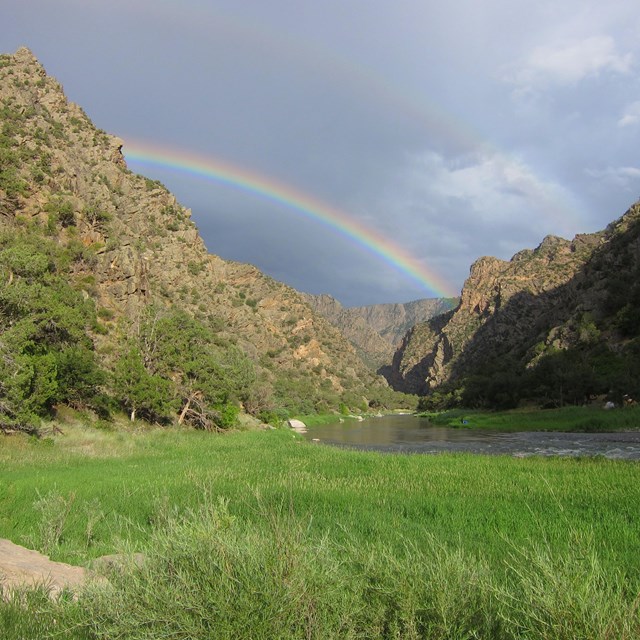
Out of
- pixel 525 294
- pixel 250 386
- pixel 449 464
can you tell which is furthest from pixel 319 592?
pixel 525 294

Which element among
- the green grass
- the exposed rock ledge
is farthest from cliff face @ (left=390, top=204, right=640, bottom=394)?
the exposed rock ledge

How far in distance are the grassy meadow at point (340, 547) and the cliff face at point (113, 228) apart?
32882mm

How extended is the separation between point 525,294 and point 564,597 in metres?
168

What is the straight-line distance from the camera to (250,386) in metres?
60.2

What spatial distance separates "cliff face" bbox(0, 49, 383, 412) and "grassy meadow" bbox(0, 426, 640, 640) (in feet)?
108

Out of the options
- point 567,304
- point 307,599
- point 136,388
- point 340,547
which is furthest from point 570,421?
point 567,304

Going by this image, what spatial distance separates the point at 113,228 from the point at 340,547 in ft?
194

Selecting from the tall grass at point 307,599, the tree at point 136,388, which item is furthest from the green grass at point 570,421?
the tall grass at point 307,599

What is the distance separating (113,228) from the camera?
185 ft

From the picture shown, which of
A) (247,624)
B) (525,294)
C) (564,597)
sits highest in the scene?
(525,294)

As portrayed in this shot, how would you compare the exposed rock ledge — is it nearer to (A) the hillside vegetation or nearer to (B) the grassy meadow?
(B) the grassy meadow

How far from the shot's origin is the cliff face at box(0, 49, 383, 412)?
1871 inches

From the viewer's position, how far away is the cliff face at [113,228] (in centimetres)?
4753

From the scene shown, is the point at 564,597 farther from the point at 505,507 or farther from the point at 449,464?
the point at 449,464
